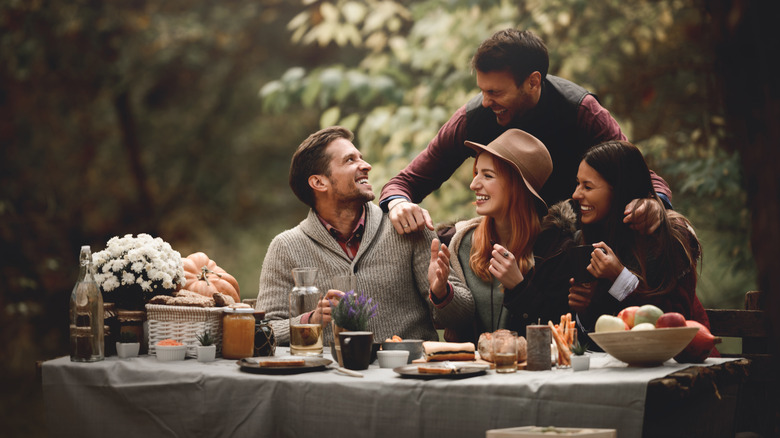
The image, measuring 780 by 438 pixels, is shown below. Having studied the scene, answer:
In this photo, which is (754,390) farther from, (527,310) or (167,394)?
(167,394)

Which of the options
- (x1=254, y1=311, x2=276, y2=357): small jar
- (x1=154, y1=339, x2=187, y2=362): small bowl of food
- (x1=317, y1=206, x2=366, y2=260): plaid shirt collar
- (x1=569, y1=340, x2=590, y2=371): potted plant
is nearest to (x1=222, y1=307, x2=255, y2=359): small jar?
(x1=254, y1=311, x2=276, y2=357): small jar

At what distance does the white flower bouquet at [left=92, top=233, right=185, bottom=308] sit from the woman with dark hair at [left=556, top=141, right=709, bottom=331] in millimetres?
1660

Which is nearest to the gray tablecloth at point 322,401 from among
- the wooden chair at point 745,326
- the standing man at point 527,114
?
the wooden chair at point 745,326

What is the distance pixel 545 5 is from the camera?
6.30 metres

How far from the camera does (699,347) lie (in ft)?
8.41

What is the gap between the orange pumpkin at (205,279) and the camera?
3.58 m

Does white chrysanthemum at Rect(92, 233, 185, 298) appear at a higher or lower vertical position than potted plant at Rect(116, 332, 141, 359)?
higher

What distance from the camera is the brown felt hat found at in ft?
11.6

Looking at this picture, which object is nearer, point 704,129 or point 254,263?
point 704,129

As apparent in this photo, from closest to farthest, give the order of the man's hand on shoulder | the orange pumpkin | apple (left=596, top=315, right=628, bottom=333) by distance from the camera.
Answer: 1. apple (left=596, top=315, right=628, bottom=333)
2. the orange pumpkin
3. the man's hand on shoulder

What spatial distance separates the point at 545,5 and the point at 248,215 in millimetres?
5685

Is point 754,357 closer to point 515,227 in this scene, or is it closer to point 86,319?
point 515,227

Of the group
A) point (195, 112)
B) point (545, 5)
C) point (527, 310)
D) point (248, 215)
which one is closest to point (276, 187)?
point (248, 215)

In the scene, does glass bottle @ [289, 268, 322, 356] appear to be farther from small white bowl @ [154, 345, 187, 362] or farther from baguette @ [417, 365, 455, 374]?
baguette @ [417, 365, 455, 374]
